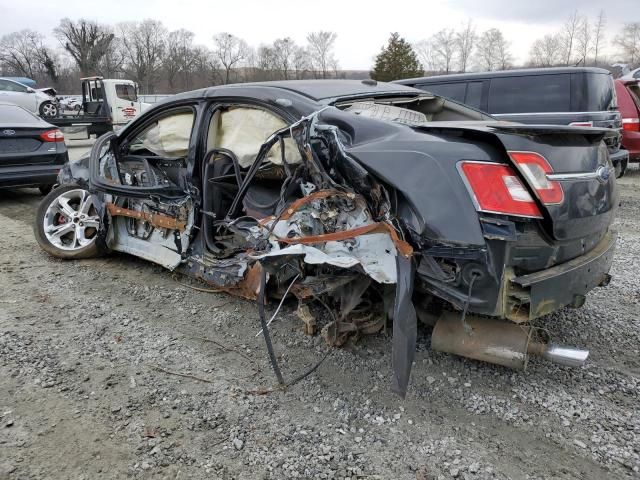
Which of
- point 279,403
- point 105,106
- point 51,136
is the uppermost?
point 105,106

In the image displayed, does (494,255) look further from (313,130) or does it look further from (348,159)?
(313,130)

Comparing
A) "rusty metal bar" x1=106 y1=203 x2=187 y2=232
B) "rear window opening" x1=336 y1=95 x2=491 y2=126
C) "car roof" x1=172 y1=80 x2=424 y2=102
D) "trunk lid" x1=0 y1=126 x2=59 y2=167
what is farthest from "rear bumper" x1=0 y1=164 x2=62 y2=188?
→ "rear window opening" x1=336 y1=95 x2=491 y2=126

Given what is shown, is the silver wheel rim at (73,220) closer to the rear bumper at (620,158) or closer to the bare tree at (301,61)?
the rear bumper at (620,158)

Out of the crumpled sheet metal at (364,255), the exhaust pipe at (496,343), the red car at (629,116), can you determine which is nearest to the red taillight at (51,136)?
the crumpled sheet metal at (364,255)

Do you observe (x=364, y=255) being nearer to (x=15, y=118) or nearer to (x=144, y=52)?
(x=15, y=118)

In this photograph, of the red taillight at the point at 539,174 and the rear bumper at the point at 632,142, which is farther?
the rear bumper at the point at 632,142

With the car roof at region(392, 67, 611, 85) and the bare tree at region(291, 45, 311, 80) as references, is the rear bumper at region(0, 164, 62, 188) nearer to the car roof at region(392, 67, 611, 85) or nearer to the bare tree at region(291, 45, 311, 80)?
the car roof at region(392, 67, 611, 85)

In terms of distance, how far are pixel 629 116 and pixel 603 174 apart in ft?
23.7

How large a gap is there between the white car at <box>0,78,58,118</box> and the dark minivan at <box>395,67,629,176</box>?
15.9 meters

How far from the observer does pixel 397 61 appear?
99.3ft

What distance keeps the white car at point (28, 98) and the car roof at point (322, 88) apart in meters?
17.1

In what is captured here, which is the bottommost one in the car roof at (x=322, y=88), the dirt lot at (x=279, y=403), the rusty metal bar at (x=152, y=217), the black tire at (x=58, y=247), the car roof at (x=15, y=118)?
the dirt lot at (x=279, y=403)

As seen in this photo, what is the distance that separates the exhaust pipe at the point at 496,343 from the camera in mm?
2441

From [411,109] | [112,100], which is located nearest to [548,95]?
[411,109]
